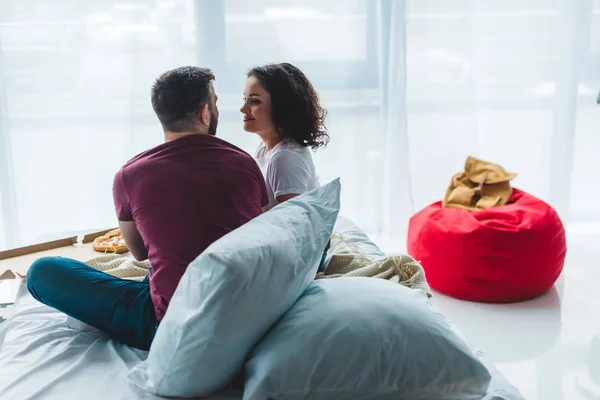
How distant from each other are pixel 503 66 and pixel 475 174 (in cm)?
87

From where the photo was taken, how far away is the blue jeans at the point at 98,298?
1.63m

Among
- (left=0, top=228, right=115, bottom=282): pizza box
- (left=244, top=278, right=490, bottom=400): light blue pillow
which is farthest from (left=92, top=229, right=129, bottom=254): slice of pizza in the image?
(left=244, top=278, right=490, bottom=400): light blue pillow

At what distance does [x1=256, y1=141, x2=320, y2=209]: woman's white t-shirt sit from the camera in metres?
1.99

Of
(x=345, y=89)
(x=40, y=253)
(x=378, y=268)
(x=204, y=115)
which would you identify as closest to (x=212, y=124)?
(x=204, y=115)

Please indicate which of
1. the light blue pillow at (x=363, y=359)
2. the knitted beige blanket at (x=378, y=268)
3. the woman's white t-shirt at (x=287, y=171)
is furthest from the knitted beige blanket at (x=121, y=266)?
the light blue pillow at (x=363, y=359)

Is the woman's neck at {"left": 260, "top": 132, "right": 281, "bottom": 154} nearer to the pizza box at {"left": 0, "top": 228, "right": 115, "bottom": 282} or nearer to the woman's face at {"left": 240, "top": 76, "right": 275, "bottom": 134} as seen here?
the woman's face at {"left": 240, "top": 76, "right": 275, "bottom": 134}

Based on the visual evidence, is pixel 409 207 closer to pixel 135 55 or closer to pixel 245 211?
pixel 135 55

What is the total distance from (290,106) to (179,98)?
0.50m

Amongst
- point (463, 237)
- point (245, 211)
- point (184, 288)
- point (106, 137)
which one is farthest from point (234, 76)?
point (184, 288)

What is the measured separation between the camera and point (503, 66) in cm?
→ 369

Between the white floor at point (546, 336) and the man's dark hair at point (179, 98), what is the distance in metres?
1.29

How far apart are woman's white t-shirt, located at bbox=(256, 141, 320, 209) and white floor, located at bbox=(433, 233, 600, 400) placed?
35.7 inches

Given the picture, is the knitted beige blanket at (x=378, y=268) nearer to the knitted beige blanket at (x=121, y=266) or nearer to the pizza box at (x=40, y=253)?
the knitted beige blanket at (x=121, y=266)

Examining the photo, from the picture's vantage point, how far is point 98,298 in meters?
1.67
